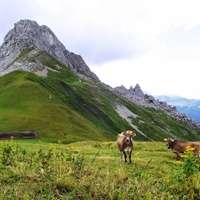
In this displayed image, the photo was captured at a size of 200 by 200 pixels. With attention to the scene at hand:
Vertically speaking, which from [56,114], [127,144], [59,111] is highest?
[59,111]

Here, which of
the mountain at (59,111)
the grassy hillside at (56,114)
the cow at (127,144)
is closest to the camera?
the cow at (127,144)

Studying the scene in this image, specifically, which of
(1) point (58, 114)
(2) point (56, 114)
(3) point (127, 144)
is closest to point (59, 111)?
(1) point (58, 114)

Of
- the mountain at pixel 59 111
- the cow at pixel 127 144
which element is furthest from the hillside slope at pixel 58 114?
the cow at pixel 127 144

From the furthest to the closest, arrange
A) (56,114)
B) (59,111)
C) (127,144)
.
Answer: (59,111) < (56,114) < (127,144)

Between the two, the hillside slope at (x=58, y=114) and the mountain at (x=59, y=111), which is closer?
the hillside slope at (x=58, y=114)

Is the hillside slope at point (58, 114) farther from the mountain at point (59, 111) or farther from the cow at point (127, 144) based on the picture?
the cow at point (127, 144)

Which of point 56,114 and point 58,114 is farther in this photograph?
point 58,114

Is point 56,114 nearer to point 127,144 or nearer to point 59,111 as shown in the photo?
point 59,111

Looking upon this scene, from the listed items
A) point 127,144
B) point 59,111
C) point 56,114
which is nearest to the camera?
point 127,144

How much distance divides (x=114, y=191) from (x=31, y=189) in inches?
113

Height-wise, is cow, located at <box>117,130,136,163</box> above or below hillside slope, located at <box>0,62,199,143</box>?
below

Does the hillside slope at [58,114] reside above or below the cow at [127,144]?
above

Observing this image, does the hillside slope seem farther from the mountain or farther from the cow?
the cow

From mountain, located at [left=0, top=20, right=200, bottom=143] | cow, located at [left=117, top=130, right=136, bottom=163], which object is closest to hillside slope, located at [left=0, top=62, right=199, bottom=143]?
mountain, located at [left=0, top=20, right=200, bottom=143]
